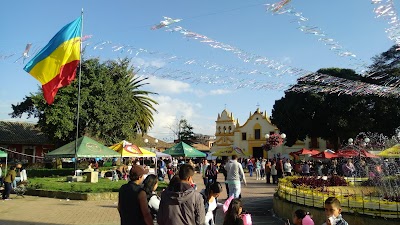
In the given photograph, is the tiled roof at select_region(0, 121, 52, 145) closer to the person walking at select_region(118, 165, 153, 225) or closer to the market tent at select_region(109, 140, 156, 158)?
the market tent at select_region(109, 140, 156, 158)

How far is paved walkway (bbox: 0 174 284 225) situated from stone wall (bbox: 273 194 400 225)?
299 mm

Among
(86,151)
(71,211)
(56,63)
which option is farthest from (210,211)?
(86,151)

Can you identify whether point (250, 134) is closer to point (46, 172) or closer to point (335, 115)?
point (335, 115)

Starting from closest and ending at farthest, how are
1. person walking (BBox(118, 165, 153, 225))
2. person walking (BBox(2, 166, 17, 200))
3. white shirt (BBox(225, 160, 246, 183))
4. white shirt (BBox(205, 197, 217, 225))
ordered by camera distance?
1. person walking (BBox(118, 165, 153, 225))
2. white shirt (BBox(205, 197, 217, 225))
3. white shirt (BBox(225, 160, 246, 183))
4. person walking (BBox(2, 166, 17, 200))

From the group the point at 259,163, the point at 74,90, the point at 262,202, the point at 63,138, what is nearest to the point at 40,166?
the point at 63,138

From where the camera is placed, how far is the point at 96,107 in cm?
3341

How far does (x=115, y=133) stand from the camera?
117 ft

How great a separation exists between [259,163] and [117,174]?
37.2 ft

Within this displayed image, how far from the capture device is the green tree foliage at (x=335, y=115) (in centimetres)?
4000

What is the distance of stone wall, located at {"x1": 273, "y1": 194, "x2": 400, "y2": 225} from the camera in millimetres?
7934

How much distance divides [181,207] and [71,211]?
29.9 ft

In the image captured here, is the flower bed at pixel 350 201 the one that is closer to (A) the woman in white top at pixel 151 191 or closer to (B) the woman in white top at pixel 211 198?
(B) the woman in white top at pixel 211 198

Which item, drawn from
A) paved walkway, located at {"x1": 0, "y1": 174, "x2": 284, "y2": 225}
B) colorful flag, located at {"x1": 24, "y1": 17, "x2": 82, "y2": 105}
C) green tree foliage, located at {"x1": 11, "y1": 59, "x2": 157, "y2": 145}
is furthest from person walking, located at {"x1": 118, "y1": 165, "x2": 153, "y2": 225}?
green tree foliage, located at {"x1": 11, "y1": 59, "x2": 157, "y2": 145}

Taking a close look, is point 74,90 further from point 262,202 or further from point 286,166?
point 262,202
